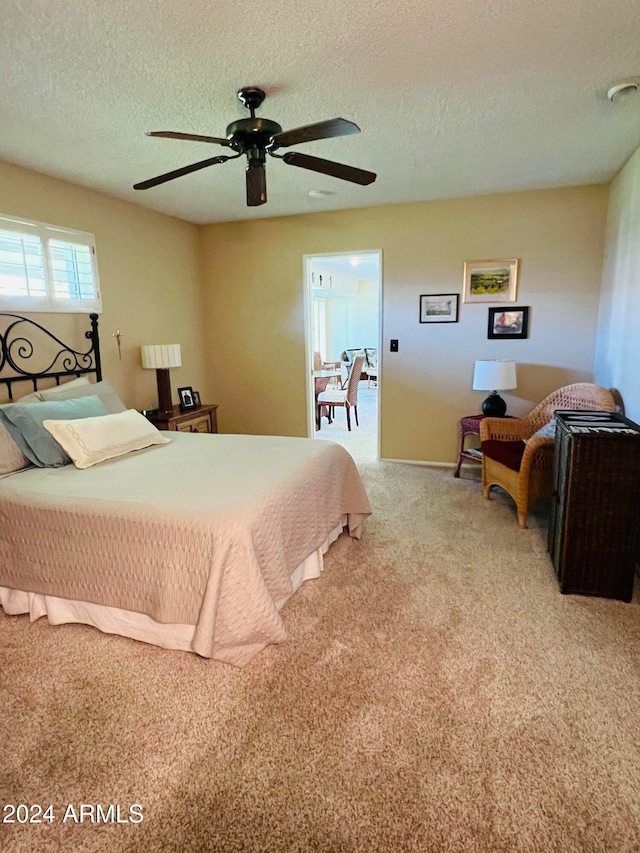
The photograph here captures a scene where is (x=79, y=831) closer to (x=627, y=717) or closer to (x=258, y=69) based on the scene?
(x=627, y=717)

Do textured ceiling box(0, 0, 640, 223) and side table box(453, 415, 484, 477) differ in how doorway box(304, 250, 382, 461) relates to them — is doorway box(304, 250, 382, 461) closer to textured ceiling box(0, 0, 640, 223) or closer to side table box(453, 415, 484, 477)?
side table box(453, 415, 484, 477)

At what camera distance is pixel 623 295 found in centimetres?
316

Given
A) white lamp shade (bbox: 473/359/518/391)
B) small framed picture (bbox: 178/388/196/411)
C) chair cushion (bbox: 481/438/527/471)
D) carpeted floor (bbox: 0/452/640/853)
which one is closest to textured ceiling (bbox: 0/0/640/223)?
white lamp shade (bbox: 473/359/518/391)

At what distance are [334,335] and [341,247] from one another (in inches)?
231

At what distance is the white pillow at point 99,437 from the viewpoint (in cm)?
257

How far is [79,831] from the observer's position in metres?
1.29

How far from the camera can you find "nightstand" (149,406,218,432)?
390cm

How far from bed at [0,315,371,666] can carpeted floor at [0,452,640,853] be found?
0.44 ft

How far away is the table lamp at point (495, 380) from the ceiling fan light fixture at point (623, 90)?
1.95m

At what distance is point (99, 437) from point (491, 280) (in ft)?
11.5

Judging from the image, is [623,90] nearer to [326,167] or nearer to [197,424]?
[326,167]

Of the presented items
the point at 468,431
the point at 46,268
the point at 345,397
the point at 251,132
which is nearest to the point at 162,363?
the point at 46,268

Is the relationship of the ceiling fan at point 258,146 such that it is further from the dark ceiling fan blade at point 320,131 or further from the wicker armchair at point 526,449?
the wicker armchair at point 526,449

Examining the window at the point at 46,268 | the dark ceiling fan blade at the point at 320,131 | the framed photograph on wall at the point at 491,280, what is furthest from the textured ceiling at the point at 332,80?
the framed photograph on wall at the point at 491,280
